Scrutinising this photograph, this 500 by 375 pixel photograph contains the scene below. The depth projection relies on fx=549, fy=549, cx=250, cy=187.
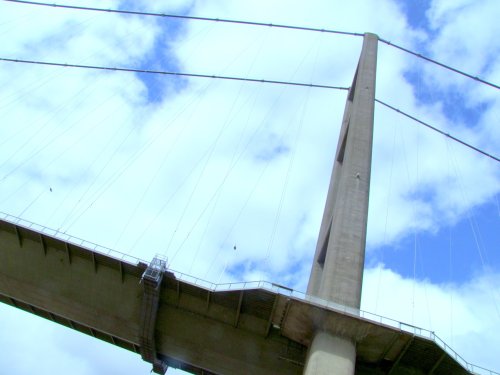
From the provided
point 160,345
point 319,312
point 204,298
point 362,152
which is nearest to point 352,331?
point 319,312

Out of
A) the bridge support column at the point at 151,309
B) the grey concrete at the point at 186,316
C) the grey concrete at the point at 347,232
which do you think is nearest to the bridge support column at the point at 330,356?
the grey concrete at the point at 347,232

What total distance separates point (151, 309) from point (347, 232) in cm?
1138

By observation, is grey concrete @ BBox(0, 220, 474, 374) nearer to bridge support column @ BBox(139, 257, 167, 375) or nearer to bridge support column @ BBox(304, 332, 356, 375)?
bridge support column @ BBox(139, 257, 167, 375)

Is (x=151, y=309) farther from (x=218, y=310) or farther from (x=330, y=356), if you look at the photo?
(x=330, y=356)

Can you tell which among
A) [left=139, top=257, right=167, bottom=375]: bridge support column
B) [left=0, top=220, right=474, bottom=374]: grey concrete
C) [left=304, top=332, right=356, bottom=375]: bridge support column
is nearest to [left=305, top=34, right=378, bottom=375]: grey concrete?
[left=304, top=332, right=356, bottom=375]: bridge support column

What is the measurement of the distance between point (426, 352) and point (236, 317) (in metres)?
9.61

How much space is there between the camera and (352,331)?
25.4 metres

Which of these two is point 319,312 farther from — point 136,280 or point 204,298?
point 136,280

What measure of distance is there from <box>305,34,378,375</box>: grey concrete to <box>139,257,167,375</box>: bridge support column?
851cm

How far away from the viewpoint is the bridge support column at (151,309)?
2884cm

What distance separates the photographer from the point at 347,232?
1177 inches

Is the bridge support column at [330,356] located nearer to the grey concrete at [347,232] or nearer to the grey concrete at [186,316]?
the grey concrete at [347,232]

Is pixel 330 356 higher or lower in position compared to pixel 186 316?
lower

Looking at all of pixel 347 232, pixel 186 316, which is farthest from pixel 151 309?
pixel 347 232
